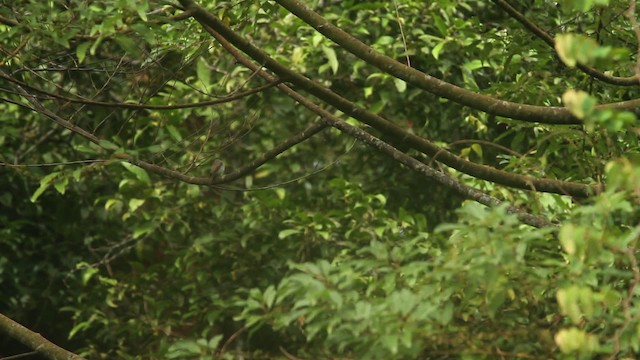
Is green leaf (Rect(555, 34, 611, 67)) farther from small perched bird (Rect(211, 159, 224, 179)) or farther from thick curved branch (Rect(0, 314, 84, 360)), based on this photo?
thick curved branch (Rect(0, 314, 84, 360))

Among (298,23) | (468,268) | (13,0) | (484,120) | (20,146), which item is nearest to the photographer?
(468,268)

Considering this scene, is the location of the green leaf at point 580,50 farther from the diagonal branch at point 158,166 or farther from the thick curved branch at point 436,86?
the diagonal branch at point 158,166

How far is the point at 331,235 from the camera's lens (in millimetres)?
4492

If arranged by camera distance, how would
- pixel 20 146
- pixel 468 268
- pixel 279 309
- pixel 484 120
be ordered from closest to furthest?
pixel 468 268, pixel 279 309, pixel 484 120, pixel 20 146

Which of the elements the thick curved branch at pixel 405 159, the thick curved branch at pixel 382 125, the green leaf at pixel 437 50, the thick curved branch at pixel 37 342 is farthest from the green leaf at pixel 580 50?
the green leaf at pixel 437 50

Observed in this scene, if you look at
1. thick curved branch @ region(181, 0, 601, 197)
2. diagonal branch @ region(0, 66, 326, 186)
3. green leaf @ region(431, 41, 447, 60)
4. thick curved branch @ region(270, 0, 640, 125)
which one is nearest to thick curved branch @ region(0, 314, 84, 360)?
diagonal branch @ region(0, 66, 326, 186)

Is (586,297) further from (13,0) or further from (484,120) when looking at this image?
(484,120)

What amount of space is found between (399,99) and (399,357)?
3088 mm

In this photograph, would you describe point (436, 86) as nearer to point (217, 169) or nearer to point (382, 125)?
point (382, 125)

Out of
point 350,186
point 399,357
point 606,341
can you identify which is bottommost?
point 350,186

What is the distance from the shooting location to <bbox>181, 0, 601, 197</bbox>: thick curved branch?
7.79 ft

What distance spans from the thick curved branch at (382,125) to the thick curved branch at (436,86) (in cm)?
12

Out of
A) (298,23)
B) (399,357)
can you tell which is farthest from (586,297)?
(298,23)

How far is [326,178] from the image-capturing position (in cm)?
501
